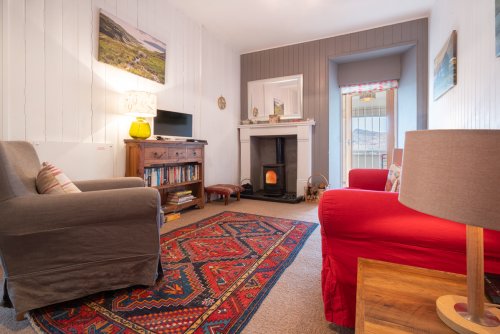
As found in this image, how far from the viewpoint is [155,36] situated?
339 centimetres

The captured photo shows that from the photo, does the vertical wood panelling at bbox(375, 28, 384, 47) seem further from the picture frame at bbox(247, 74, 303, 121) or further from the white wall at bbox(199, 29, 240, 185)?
the white wall at bbox(199, 29, 240, 185)

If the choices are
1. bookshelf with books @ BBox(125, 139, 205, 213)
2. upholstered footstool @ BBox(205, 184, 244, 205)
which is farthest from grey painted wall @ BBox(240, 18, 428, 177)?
bookshelf with books @ BBox(125, 139, 205, 213)

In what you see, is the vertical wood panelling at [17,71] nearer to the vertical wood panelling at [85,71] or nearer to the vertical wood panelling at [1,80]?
the vertical wood panelling at [1,80]

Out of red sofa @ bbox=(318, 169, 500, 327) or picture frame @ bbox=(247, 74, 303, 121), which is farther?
picture frame @ bbox=(247, 74, 303, 121)

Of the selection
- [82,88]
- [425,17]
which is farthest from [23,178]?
[425,17]

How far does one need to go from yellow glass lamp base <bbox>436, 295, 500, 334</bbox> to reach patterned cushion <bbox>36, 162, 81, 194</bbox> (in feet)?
5.97

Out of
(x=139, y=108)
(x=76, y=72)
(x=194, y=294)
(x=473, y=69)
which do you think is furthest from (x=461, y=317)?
(x=76, y=72)

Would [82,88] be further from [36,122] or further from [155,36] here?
[155,36]

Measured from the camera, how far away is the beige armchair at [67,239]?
128cm

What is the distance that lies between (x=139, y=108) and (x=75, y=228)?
178 centimetres

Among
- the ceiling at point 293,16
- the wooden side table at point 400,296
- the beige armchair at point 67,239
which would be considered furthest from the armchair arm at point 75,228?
the ceiling at point 293,16

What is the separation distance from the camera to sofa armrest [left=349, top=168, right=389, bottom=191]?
245 centimetres

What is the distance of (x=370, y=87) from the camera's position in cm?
476

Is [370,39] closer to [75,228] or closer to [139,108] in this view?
[139,108]
